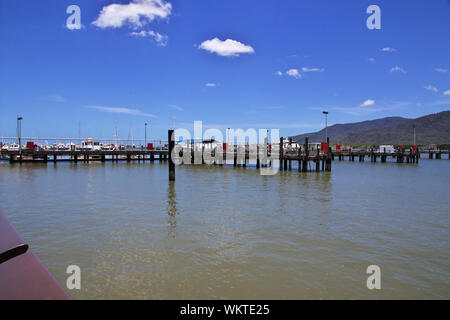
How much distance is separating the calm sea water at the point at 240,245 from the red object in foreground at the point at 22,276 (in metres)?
4.92

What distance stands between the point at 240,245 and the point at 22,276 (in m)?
8.23

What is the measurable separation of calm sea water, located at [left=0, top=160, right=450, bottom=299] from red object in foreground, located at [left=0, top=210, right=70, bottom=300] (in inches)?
194

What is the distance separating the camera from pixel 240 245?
9.64 meters

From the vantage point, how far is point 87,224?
12.0m

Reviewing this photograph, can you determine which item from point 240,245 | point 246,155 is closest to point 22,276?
point 240,245

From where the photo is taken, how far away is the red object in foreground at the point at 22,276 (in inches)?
66.9

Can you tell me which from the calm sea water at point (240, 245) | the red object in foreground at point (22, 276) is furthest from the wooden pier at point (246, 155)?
the red object in foreground at point (22, 276)

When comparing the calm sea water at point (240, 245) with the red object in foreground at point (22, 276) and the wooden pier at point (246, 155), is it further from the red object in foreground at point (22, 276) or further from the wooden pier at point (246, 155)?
the wooden pier at point (246, 155)

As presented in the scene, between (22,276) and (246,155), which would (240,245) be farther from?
(246,155)

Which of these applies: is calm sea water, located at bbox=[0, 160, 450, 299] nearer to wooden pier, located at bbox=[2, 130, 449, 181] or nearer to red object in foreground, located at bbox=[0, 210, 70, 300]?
red object in foreground, located at bbox=[0, 210, 70, 300]

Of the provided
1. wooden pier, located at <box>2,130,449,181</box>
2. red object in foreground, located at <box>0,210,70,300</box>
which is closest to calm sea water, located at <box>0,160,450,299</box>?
red object in foreground, located at <box>0,210,70,300</box>

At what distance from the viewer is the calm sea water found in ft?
22.6

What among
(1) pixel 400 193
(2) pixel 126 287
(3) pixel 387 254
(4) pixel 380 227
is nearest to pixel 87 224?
(2) pixel 126 287
